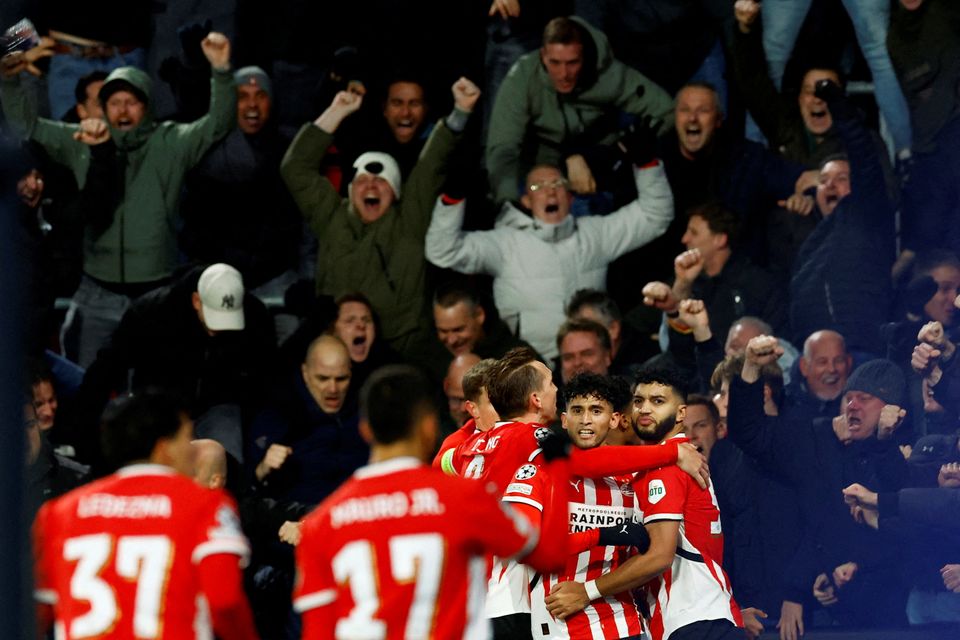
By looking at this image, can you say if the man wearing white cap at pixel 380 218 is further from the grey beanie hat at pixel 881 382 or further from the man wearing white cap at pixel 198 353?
the grey beanie hat at pixel 881 382

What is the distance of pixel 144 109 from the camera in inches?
372

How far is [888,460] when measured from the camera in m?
8.02

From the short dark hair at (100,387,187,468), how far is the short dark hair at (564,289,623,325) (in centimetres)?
465

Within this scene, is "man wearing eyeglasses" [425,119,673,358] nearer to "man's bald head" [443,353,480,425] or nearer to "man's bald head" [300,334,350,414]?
"man's bald head" [443,353,480,425]

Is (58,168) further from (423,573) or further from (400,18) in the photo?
(423,573)

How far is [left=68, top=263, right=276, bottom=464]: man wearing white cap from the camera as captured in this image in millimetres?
8773

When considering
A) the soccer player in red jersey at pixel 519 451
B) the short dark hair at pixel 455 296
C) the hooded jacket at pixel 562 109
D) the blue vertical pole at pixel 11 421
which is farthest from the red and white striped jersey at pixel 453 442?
the blue vertical pole at pixel 11 421

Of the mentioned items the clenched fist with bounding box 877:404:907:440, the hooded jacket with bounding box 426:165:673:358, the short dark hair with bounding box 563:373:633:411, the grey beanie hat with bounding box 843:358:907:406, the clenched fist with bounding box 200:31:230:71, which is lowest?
the clenched fist with bounding box 877:404:907:440

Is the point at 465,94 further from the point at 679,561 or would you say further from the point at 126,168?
the point at 679,561

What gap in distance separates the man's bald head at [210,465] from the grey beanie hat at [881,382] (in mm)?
3336

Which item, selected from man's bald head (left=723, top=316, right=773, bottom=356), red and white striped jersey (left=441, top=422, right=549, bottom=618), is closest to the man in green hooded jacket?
man's bald head (left=723, top=316, right=773, bottom=356)

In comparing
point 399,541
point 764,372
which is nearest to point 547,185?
point 764,372

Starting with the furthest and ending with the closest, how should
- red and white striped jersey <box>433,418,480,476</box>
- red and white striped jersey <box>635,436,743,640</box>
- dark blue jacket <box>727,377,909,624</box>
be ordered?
dark blue jacket <box>727,377,909,624</box>, red and white striped jersey <box>433,418,480,476</box>, red and white striped jersey <box>635,436,743,640</box>

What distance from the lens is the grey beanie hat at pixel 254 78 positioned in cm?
937
